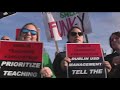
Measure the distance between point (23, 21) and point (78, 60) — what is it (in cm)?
139

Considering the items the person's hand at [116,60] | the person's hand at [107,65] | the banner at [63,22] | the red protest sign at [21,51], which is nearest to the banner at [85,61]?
the person's hand at [107,65]

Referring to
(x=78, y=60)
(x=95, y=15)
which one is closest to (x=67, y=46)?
(x=78, y=60)

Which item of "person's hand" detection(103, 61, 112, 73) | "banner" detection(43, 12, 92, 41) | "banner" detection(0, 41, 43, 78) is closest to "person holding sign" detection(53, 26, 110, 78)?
"person's hand" detection(103, 61, 112, 73)

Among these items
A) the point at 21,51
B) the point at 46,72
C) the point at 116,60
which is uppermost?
the point at 21,51

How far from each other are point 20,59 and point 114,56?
1.89 metres

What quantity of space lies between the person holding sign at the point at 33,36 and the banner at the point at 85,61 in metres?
0.40

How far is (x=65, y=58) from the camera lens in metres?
7.45

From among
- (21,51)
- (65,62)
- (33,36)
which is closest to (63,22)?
(33,36)

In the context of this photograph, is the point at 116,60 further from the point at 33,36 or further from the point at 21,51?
the point at 21,51

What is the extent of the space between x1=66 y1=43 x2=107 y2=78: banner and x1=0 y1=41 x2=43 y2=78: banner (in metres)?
0.63

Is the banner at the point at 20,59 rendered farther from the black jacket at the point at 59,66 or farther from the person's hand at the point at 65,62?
the person's hand at the point at 65,62

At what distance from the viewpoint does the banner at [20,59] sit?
7.29 meters
